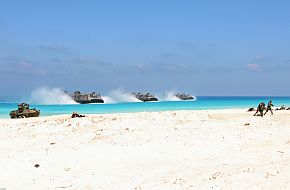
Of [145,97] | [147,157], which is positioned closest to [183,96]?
[145,97]

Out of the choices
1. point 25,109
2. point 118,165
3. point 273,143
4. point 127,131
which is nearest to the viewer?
point 118,165

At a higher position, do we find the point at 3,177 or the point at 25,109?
the point at 25,109

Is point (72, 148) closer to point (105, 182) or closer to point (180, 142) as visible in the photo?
point (180, 142)

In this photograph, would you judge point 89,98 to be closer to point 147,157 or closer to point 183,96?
point 183,96

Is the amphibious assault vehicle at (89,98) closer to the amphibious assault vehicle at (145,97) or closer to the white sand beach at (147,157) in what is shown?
the amphibious assault vehicle at (145,97)

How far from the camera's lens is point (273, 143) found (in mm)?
17078

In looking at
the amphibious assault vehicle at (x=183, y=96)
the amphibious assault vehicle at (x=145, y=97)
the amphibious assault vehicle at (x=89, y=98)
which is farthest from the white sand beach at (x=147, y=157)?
the amphibious assault vehicle at (x=183, y=96)

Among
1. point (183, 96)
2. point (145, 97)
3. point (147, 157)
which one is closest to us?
point (147, 157)

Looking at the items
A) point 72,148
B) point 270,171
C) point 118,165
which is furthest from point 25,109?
point 270,171

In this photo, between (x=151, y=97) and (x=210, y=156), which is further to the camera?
(x=151, y=97)

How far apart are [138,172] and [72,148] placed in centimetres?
528

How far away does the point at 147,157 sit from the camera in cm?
1612

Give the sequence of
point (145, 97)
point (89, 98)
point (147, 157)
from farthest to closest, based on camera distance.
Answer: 1. point (145, 97)
2. point (89, 98)
3. point (147, 157)

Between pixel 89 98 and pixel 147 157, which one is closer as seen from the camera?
pixel 147 157
